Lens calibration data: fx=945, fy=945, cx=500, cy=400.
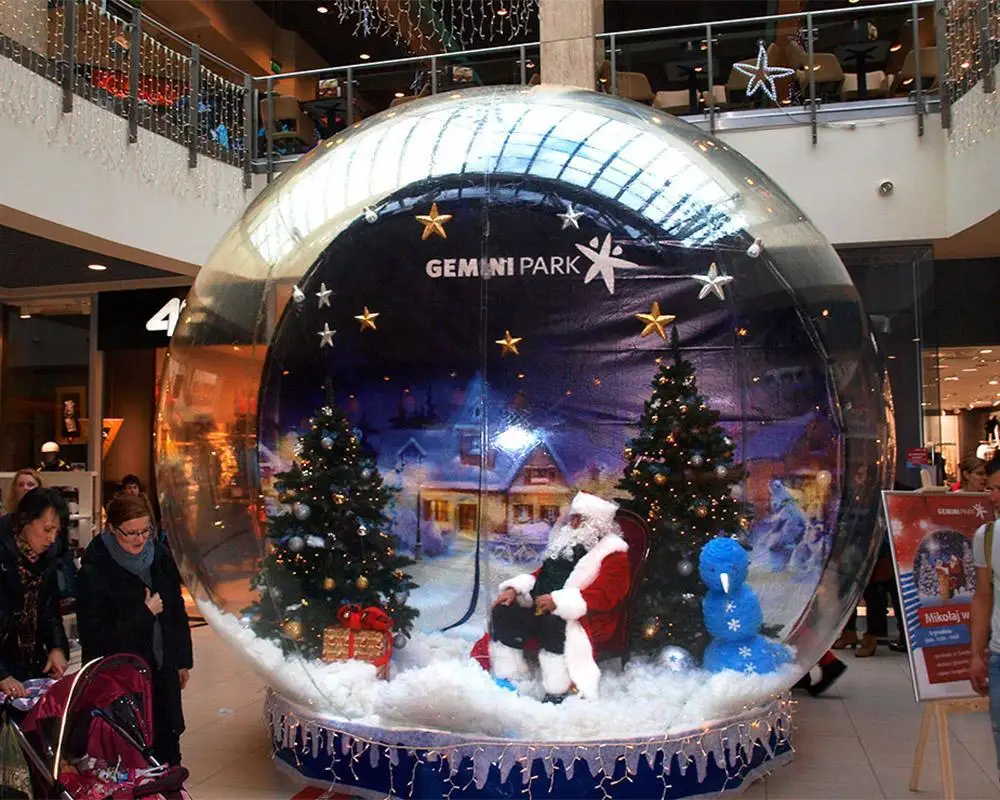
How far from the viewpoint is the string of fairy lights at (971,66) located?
844 centimetres

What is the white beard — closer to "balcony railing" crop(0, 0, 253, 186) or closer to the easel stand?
the easel stand

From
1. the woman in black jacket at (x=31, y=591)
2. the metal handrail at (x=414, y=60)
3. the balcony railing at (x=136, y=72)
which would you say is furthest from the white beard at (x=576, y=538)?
the metal handrail at (x=414, y=60)

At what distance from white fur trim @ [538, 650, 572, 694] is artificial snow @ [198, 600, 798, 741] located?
0.04 meters

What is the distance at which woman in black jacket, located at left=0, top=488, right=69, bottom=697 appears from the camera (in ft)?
13.8

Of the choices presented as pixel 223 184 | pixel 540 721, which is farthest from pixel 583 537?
pixel 223 184

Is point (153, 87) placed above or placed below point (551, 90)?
above

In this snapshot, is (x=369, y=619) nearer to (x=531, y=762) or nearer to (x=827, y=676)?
(x=531, y=762)

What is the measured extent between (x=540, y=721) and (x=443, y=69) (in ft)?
27.9

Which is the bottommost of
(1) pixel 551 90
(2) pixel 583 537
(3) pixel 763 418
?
(2) pixel 583 537

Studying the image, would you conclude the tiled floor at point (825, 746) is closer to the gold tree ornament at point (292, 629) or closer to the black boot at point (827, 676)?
the black boot at point (827, 676)

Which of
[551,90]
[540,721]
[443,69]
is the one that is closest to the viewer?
[540,721]

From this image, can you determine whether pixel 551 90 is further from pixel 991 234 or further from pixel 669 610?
pixel 991 234

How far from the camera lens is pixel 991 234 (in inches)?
377

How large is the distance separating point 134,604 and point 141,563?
0.18 m
